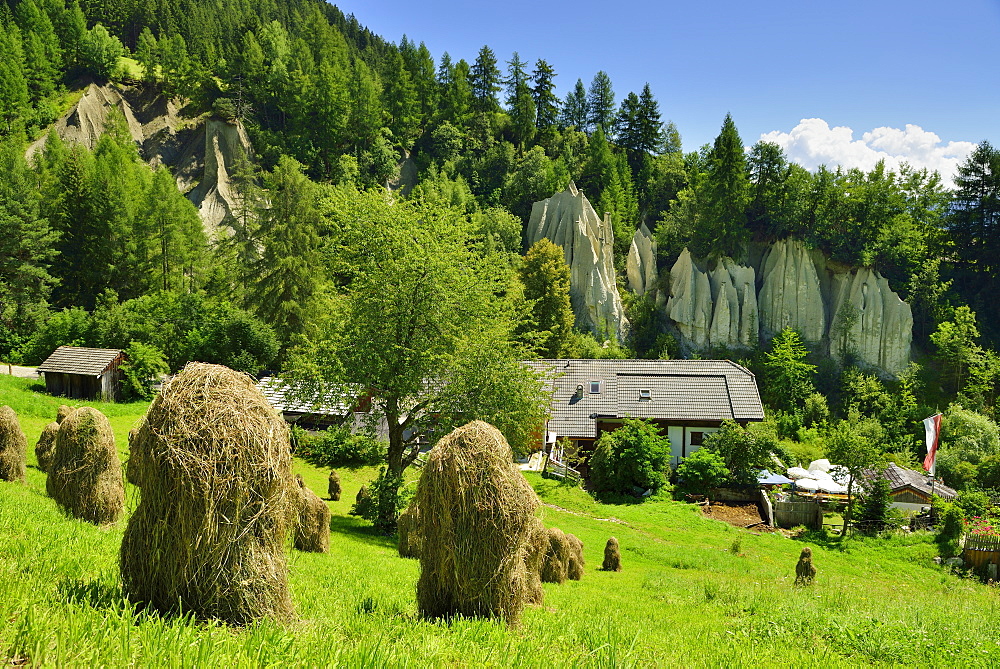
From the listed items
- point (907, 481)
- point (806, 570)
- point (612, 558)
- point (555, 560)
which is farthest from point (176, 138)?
point (907, 481)

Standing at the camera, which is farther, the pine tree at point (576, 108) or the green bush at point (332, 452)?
the pine tree at point (576, 108)

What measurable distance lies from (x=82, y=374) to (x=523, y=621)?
29630mm

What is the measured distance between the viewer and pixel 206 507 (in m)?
4.92

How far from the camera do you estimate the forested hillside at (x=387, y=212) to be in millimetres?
31484

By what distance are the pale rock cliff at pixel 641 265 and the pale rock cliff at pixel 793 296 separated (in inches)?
415

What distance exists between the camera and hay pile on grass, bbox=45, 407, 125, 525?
10133mm

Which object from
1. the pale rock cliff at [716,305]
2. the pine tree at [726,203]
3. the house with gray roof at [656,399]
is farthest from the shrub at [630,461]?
the pine tree at [726,203]

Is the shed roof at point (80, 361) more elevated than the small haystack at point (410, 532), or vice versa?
the shed roof at point (80, 361)

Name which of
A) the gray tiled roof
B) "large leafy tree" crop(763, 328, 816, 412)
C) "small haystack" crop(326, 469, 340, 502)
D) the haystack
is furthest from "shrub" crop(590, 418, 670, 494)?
"large leafy tree" crop(763, 328, 816, 412)

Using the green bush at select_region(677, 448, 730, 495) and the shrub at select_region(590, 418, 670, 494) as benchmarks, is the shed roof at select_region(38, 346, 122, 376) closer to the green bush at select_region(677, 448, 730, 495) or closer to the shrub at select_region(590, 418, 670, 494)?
the shrub at select_region(590, 418, 670, 494)

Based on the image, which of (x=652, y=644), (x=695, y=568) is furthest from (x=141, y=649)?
(x=695, y=568)

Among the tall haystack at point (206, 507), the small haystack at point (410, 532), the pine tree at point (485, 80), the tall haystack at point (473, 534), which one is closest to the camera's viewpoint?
the tall haystack at point (206, 507)

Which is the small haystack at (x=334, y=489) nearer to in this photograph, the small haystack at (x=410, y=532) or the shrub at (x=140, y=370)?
the small haystack at (x=410, y=532)

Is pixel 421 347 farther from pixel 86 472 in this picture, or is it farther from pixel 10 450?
pixel 10 450
